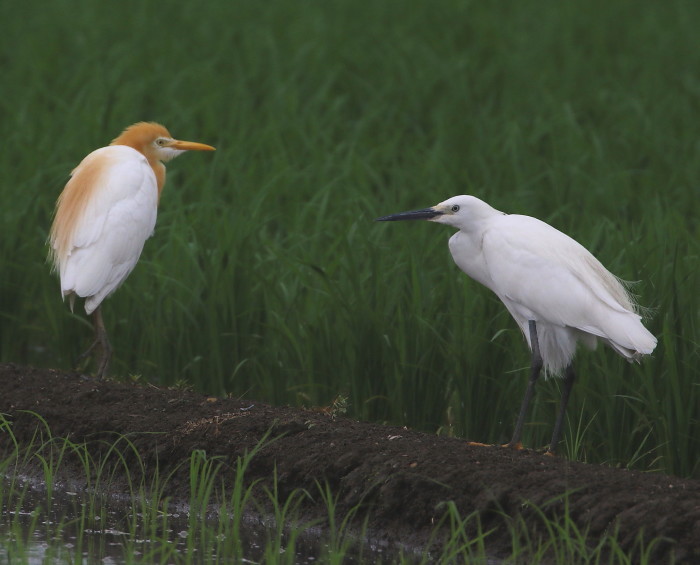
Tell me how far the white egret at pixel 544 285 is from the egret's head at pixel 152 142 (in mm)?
1733

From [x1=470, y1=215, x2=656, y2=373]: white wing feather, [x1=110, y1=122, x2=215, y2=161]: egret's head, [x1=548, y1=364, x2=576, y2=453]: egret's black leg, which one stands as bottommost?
[x1=548, y1=364, x2=576, y2=453]: egret's black leg

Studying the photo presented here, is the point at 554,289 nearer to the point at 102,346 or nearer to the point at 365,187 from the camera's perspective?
the point at 102,346

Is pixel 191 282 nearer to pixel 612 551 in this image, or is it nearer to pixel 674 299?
pixel 674 299

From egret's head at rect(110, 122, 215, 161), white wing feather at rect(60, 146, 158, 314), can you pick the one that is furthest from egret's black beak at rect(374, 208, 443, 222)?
egret's head at rect(110, 122, 215, 161)

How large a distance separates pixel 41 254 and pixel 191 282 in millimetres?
993

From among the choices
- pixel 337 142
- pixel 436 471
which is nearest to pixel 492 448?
pixel 436 471

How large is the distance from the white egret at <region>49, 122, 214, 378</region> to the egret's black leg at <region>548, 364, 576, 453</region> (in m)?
1.89

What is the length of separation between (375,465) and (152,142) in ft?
8.53

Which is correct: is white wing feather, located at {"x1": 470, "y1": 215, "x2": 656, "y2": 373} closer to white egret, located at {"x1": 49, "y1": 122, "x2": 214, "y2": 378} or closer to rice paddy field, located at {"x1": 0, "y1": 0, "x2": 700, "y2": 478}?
rice paddy field, located at {"x1": 0, "y1": 0, "x2": 700, "y2": 478}

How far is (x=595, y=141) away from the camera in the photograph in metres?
8.30

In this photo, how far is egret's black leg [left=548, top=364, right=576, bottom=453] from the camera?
4324mm

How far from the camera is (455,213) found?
4.63 m

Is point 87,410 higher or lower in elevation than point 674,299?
lower

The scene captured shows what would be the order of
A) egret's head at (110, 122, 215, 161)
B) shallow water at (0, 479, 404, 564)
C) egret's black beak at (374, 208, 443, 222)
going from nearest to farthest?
shallow water at (0, 479, 404, 564)
egret's black beak at (374, 208, 443, 222)
egret's head at (110, 122, 215, 161)
